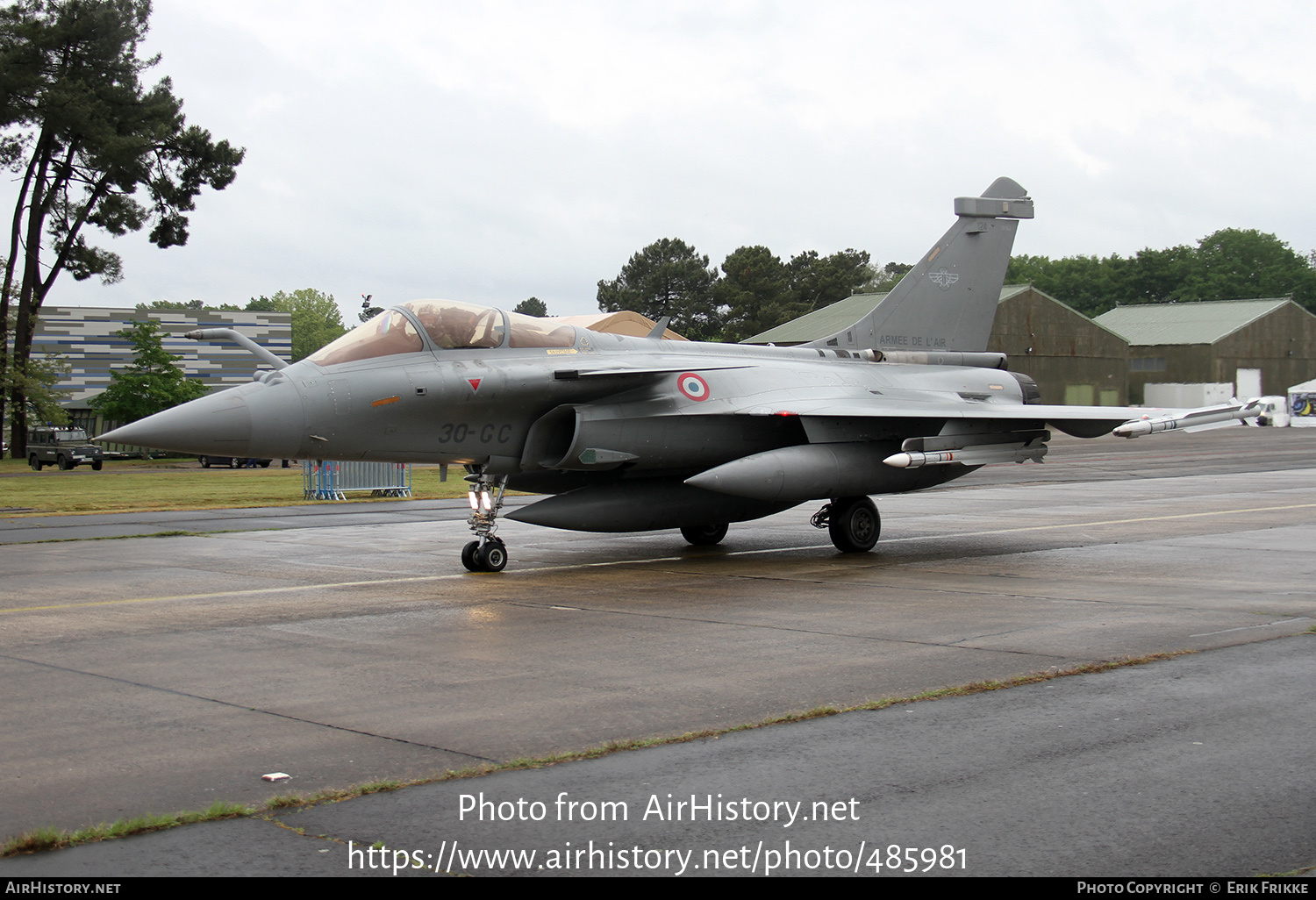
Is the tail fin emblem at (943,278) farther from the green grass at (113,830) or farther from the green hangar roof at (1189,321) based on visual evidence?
the green hangar roof at (1189,321)

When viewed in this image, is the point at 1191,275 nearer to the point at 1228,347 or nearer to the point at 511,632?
the point at 1228,347

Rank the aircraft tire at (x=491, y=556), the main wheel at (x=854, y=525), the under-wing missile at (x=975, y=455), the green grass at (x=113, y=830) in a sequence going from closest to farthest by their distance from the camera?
the green grass at (x=113, y=830), the aircraft tire at (x=491, y=556), the under-wing missile at (x=975, y=455), the main wheel at (x=854, y=525)

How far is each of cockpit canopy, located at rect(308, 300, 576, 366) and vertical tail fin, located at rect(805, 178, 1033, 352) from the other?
553cm

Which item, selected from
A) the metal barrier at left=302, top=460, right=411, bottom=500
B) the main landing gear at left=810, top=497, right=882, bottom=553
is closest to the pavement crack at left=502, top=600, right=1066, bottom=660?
the main landing gear at left=810, top=497, right=882, bottom=553

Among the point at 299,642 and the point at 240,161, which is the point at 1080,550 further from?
the point at 240,161

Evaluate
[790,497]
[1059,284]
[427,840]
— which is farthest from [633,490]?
[1059,284]

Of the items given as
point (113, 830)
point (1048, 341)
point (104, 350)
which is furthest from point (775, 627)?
point (104, 350)

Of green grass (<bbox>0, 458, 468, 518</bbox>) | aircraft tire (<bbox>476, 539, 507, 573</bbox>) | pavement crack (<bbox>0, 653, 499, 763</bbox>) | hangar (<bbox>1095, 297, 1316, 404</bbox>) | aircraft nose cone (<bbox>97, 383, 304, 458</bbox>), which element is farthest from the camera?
hangar (<bbox>1095, 297, 1316, 404</bbox>)

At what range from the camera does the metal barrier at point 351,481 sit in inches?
989

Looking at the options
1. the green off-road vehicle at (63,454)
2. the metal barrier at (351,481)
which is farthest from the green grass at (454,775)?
the green off-road vehicle at (63,454)

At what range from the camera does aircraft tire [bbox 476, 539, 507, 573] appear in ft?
39.7

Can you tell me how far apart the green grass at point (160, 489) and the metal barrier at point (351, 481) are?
34cm

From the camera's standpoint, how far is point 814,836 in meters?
4.11

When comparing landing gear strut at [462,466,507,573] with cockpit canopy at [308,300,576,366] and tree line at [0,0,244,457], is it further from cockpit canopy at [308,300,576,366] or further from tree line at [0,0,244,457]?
tree line at [0,0,244,457]
